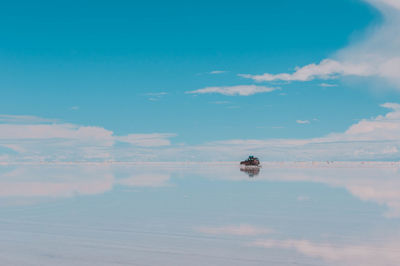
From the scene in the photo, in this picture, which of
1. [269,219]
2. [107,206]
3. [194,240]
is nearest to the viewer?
[194,240]

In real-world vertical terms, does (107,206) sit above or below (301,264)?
above

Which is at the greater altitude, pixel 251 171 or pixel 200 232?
pixel 251 171

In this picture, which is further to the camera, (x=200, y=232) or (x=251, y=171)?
(x=251, y=171)

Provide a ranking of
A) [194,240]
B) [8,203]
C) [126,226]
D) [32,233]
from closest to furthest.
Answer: [194,240] < [32,233] < [126,226] < [8,203]

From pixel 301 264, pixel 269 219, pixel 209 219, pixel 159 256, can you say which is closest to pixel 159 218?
pixel 209 219

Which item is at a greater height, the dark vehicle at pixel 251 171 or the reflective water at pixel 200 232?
the dark vehicle at pixel 251 171

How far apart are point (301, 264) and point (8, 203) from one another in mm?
17578

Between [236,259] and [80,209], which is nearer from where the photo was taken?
[236,259]

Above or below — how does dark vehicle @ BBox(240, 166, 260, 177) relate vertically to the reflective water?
above

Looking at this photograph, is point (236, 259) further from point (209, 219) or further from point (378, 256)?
point (209, 219)

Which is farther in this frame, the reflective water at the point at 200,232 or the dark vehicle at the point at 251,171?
the dark vehicle at the point at 251,171

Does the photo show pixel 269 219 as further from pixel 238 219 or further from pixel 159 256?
pixel 159 256

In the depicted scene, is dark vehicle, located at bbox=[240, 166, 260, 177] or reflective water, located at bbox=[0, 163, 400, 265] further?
dark vehicle, located at bbox=[240, 166, 260, 177]

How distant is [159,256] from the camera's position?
31.2ft
